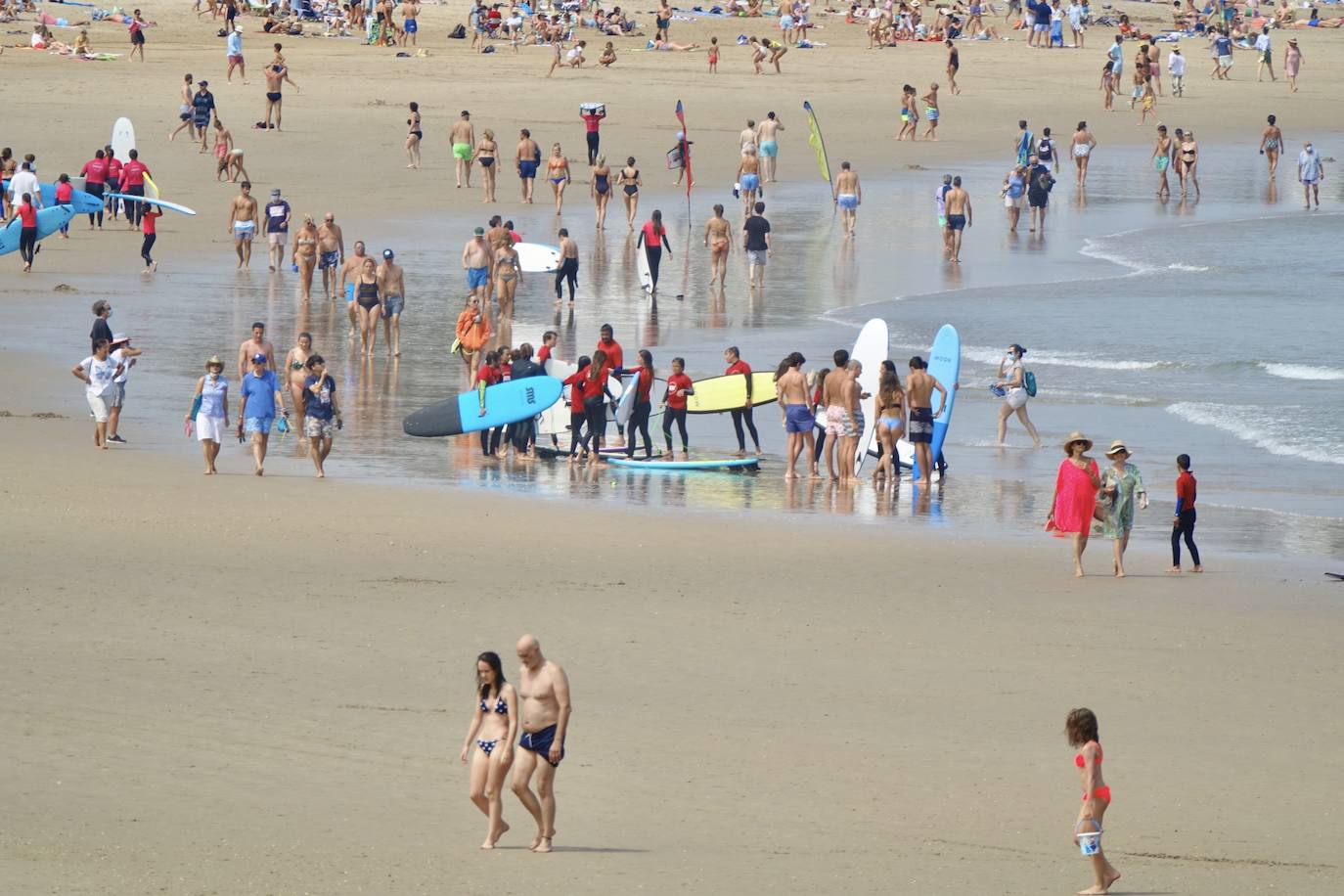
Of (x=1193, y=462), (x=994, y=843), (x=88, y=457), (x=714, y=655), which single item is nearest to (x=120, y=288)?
(x=88, y=457)

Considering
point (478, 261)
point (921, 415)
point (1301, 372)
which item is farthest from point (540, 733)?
point (1301, 372)

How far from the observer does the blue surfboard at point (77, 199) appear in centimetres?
2795

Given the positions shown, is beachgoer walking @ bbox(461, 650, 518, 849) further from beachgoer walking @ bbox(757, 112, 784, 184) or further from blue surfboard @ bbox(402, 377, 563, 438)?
beachgoer walking @ bbox(757, 112, 784, 184)

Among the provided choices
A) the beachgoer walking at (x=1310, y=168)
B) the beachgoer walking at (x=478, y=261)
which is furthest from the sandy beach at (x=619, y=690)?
the beachgoer walking at (x=1310, y=168)

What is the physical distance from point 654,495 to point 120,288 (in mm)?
11499

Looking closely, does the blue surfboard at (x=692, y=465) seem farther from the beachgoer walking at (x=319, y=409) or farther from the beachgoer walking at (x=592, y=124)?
the beachgoer walking at (x=592, y=124)

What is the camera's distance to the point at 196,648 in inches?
433

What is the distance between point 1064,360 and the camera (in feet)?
75.6

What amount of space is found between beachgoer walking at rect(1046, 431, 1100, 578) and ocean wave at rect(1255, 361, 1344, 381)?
958 centimetres

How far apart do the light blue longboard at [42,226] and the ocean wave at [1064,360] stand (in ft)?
40.9

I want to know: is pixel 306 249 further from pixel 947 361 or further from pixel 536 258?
pixel 947 361

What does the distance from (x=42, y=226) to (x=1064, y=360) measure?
45.1 feet

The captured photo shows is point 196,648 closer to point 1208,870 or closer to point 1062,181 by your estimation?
point 1208,870

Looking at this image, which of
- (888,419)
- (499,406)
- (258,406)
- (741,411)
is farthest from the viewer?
(741,411)
